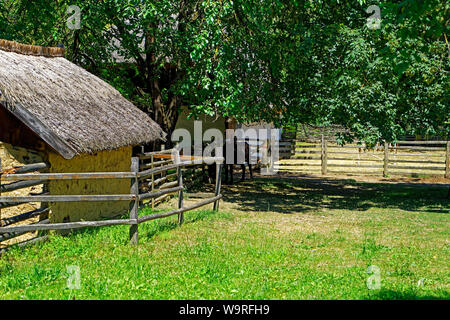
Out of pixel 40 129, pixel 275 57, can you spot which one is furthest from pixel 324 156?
pixel 40 129

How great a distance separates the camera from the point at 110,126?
34.0 feet

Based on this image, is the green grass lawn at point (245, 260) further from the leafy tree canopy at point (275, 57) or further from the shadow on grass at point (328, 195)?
the leafy tree canopy at point (275, 57)

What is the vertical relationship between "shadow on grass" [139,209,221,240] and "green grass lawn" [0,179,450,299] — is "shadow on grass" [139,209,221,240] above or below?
above

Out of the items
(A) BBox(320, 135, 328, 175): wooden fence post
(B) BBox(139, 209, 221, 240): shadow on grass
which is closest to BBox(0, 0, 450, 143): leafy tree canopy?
(B) BBox(139, 209, 221, 240): shadow on grass

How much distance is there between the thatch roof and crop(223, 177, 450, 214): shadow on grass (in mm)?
3831

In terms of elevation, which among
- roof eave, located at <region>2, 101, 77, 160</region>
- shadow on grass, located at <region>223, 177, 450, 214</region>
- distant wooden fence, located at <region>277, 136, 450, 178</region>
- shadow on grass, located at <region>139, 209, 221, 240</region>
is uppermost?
roof eave, located at <region>2, 101, 77, 160</region>

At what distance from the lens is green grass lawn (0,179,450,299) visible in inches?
219

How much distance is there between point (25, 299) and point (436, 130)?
1171cm

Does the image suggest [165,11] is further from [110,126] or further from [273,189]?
[273,189]

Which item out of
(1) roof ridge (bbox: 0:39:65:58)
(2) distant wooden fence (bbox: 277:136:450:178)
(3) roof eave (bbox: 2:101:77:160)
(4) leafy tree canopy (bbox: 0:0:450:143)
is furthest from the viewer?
(2) distant wooden fence (bbox: 277:136:450:178)

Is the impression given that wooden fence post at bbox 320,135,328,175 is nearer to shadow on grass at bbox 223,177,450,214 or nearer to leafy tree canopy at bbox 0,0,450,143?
shadow on grass at bbox 223,177,450,214

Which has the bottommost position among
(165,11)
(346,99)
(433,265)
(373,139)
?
(433,265)

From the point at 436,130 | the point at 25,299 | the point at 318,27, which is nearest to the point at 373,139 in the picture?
the point at 436,130

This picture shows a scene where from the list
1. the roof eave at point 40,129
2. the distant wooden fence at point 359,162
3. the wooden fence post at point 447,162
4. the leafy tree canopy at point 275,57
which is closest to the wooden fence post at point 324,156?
the distant wooden fence at point 359,162
